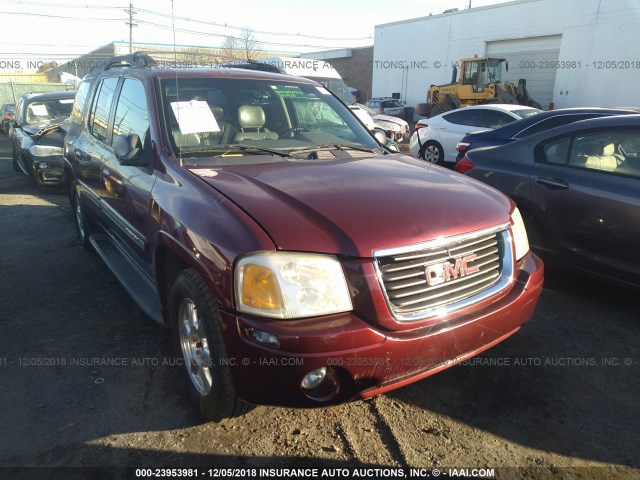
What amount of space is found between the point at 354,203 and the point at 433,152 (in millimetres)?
9151

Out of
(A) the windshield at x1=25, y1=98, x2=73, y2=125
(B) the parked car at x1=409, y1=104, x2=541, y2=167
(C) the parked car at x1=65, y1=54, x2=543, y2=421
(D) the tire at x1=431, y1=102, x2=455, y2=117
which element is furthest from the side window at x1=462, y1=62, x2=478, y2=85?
(C) the parked car at x1=65, y1=54, x2=543, y2=421

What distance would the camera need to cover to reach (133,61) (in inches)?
169

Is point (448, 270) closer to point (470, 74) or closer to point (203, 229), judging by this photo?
point (203, 229)

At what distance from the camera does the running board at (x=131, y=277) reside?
3.13m

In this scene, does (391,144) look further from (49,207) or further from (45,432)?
(49,207)

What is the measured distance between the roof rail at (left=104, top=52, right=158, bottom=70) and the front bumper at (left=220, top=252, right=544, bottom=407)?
2.75m

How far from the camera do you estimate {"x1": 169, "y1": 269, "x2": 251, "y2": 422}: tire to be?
87.7 inches

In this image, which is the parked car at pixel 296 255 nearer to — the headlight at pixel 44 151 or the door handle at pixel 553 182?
the door handle at pixel 553 182

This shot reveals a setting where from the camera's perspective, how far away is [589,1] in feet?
77.1

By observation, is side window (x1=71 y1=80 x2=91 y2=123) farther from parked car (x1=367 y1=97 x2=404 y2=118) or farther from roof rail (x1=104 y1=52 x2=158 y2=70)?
parked car (x1=367 y1=97 x2=404 y2=118)

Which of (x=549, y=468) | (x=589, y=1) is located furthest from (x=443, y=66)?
(x=549, y=468)

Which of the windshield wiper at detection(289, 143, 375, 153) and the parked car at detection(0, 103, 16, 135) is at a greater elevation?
the windshield wiper at detection(289, 143, 375, 153)

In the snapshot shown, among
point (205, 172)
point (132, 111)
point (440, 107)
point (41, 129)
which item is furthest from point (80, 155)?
point (440, 107)

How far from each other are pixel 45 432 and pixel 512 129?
20.8 ft
